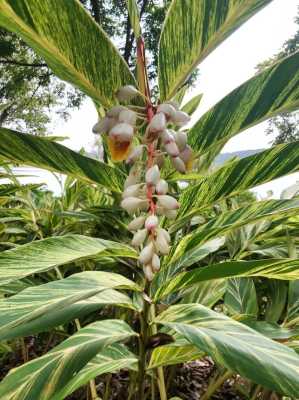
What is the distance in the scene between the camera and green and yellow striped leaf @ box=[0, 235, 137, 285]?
0.40m

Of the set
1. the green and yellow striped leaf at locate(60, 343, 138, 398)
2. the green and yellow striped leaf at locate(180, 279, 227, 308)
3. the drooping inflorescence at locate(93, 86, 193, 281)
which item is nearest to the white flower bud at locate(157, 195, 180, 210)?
the drooping inflorescence at locate(93, 86, 193, 281)

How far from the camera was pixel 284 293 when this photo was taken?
835 millimetres

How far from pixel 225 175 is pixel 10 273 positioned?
304mm

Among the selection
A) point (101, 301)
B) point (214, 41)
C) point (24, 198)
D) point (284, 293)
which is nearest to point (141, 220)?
point (101, 301)

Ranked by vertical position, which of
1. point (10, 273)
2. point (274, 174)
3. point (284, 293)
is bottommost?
point (284, 293)

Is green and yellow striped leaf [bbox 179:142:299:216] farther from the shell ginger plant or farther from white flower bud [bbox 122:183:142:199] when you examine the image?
white flower bud [bbox 122:183:142:199]

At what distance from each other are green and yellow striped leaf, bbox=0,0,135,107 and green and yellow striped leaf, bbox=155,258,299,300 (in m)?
0.24

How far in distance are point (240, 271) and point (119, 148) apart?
0.19 metres

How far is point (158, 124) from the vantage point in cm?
43

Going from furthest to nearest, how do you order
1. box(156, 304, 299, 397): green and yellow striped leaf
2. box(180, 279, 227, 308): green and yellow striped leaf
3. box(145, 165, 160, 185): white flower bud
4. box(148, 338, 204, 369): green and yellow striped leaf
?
box(180, 279, 227, 308): green and yellow striped leaf
box(148, 338, 204, 369): green and yellow striped leaf
box(145, 165, 160, 185): white flower bud
box(156, 304, 299, 397): green and yellow striped leaf

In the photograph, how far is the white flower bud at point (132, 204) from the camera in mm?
460

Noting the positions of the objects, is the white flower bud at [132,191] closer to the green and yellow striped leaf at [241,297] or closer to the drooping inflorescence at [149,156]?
the drooping inflorescence at [149,156]

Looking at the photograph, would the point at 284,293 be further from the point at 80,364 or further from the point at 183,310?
the point at 80,364

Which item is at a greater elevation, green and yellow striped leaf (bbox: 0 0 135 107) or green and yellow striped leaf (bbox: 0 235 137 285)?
green and yellow striped leaf (bbox: 0 0 135 107)
